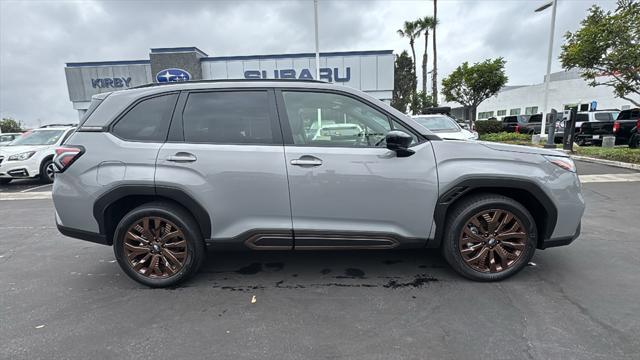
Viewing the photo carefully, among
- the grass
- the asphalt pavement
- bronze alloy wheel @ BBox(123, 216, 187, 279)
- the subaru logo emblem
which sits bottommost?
the asphalt pavement

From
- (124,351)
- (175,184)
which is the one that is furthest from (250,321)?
(175,184)

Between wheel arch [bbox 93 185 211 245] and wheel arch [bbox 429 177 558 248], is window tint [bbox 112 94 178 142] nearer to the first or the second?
wheel arch [bbox 93 185 211 245]

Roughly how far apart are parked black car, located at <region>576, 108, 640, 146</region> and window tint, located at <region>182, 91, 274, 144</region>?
650 inches

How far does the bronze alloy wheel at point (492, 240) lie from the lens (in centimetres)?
308

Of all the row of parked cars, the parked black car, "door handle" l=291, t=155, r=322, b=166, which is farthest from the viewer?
the parked black car

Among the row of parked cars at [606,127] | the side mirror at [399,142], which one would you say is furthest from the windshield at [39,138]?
the row of parked cars at [606,127]

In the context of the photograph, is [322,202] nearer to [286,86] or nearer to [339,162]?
[339,162]

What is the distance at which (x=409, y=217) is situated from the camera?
3.03m

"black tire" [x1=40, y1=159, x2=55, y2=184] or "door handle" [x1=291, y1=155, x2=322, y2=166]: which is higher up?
"door handle" [x1=291, y1=155, x2=322, y2=166]

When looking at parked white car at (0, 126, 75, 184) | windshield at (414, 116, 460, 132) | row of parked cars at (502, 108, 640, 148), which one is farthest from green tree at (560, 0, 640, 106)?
parked white car at (0, 126, 75, 184)

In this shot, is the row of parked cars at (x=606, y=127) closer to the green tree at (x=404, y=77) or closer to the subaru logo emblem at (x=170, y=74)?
the subaru logo emblem at (x=170, y=74)

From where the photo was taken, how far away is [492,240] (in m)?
3.11

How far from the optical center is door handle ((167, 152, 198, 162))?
9.77 ft

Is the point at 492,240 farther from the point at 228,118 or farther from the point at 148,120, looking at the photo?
the point at 148,120
